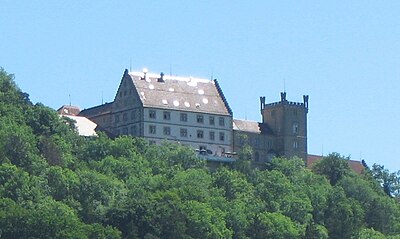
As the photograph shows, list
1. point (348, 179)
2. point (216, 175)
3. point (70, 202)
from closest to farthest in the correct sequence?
point (70, 202) → point (216, 175) → point (348, 179)

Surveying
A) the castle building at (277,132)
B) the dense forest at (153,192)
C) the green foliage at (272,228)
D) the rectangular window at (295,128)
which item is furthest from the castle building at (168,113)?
the green foliage at (272,228)

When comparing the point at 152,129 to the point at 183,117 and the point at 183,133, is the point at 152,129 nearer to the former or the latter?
the point at 183,133

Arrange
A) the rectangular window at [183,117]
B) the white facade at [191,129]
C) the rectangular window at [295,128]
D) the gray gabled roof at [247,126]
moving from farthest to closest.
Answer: the rectangular window at [295,128], the gray gabled roof at [247,126], the rectangular window at [183,117], the white facade at [191,129]

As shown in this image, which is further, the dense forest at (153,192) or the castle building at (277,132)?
the castle building at (277,132)

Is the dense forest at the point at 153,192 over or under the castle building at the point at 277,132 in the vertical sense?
under

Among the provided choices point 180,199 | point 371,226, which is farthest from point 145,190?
point 371,226

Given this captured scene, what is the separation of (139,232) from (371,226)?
114 ft

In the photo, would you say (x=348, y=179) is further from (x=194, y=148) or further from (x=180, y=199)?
(x=180, y=199)

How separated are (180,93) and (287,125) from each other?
13421 mm

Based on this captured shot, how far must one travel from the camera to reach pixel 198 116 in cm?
16750

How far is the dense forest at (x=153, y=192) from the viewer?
439ft

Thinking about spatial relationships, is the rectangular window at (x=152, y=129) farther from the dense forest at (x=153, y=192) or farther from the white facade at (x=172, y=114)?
the dense forest at (x=153, y=192)

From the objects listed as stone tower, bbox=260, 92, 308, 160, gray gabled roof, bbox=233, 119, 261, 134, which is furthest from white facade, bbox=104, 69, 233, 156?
stone tower, bbox=260, 92, 308, 160

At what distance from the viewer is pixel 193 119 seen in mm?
167000
